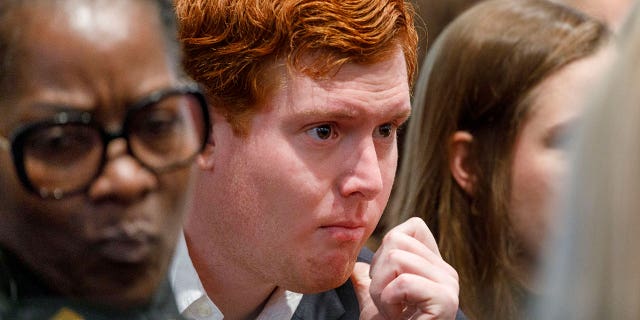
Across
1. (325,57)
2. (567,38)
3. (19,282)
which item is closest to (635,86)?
(19,282)

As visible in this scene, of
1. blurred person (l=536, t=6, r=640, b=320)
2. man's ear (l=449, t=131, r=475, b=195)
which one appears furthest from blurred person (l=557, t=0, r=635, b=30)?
blurred person (l=536, t=6, r=640, b=320)

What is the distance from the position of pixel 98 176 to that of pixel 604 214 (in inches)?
21.3

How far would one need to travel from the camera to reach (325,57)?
1939mm

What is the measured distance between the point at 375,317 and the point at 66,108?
1.16 m

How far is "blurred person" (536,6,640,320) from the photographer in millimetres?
1070

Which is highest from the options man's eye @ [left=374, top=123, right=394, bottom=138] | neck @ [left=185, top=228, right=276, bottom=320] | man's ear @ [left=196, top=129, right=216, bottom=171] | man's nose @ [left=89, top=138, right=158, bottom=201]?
man's nose @ [left=89, top=138, right=158, bottom=201]

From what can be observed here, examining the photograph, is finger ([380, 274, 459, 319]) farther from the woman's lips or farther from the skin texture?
the woman's lips

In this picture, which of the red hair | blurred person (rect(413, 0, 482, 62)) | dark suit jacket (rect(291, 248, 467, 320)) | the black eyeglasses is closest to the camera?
the black eyeglasses

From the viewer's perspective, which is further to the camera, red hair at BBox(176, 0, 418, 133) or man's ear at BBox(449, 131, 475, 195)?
man's ear at BBox(449, 131, 475, 195)

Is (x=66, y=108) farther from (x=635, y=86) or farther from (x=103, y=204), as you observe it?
(x=635, y=86)

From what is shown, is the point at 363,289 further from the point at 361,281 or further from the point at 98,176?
the point at 98,176

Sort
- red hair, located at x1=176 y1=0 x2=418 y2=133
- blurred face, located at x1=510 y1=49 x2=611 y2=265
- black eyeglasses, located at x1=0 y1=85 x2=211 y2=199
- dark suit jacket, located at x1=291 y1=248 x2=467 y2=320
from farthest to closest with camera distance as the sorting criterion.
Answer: blurred face, located at x1=510 y1=49 x2=611 y2=265 → dark suit jacket, located at x1=291 y1=248 x2=467 y2=320 → red hair, located at x1=176 y1=0 x2=418 y2=133 → black eyeglasses, located at x1=0 y1=85 x2=211 y2=199

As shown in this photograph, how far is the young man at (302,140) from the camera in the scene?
193 centimetres

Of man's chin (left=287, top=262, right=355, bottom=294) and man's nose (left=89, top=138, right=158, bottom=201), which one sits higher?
man's nose (left=89, top=138, right=158, bottom=201)
